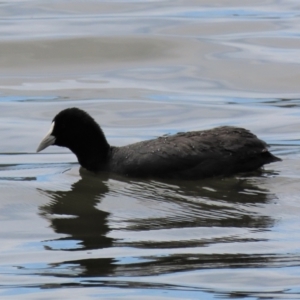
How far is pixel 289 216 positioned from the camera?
7188 millimetres

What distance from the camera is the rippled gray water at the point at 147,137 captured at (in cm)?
590

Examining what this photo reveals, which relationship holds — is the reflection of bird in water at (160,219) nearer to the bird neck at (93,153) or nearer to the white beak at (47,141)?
the bird neck at (93,153)

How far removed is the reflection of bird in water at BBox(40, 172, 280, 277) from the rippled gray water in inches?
0.6

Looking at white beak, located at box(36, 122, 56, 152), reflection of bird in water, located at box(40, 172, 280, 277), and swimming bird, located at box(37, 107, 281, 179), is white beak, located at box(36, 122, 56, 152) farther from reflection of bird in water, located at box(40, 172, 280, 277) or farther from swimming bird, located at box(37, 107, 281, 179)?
swimming bird, located at box(37, 107, 281, 179)

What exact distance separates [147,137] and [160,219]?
3192 mm

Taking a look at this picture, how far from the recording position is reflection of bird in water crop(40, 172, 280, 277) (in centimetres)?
605

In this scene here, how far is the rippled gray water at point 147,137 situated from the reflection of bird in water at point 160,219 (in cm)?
2

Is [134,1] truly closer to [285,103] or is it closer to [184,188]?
[285,103]

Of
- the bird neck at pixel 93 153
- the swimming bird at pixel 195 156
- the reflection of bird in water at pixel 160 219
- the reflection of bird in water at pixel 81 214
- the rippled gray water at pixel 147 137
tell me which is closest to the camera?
the rippled gray water at pixel 147 137

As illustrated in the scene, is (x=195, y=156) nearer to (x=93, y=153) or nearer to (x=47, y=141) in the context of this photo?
(x=93, y=153)

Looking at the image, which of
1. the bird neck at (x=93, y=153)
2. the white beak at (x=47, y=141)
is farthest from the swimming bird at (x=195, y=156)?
the white beak at (x=47, y=141)

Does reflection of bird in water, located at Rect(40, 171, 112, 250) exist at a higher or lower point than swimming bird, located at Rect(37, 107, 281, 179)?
lower

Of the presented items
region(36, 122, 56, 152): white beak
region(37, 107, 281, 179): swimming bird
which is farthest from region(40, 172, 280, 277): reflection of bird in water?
region(36, 122, 56, 152): white beak

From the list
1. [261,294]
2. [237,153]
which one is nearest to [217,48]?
[237,153]
